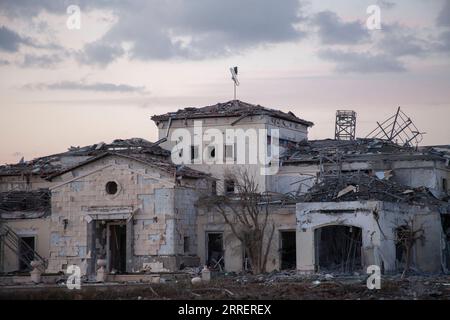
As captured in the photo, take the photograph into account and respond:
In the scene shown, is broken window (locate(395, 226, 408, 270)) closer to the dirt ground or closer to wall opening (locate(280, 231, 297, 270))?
the dirt ground

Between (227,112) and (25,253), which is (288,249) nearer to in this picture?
(227,112)

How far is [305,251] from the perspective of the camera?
46500mm

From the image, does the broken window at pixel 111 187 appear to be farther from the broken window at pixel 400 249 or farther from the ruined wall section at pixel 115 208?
the broken window at pixel 400 249

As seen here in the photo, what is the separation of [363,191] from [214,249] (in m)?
7.55

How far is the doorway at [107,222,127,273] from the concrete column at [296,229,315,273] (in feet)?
26.9

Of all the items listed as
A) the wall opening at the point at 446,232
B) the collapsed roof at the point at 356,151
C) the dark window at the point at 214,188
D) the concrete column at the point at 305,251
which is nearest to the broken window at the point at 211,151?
the dark window at the point at 214,188

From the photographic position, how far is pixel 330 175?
50344 mm

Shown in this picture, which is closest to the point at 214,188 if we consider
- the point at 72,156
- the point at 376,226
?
the point at 72,156

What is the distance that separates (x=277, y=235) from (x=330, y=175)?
3.99 m
